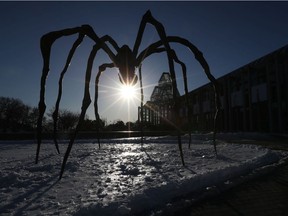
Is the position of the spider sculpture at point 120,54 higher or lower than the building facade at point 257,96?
lower

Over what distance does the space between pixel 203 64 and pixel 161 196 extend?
10.4 ft

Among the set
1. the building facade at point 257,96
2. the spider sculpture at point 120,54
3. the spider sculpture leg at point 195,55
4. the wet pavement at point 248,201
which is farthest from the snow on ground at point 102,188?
the building facade at point 257,96

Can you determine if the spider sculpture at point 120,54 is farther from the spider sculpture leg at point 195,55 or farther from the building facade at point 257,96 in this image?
the building facade at point 257,96

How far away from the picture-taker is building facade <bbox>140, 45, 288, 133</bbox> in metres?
21.8

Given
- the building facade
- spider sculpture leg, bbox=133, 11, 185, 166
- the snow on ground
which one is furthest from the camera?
the building facade

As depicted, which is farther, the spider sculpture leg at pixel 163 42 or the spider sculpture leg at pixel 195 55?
the spider sculpture leg at pixel 195 55

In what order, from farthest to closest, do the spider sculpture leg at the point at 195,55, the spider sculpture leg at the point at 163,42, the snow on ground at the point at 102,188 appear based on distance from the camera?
the spider sculpture leg at the point at 195,55, the spider sculpture leg at the point at 163,42, the snow on ground at the point at 102,188

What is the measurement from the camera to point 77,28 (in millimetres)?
4062

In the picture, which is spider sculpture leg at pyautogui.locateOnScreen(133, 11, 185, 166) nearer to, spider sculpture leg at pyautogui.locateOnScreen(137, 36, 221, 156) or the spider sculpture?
the spider sculpture

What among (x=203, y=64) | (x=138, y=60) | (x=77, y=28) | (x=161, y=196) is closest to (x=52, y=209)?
(x=161, y=196)

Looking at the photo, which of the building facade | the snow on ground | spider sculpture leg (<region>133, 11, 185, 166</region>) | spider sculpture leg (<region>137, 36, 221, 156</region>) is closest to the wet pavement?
the snow on ground

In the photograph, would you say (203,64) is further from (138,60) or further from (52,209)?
(52,209)

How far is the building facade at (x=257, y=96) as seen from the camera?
2181 cm

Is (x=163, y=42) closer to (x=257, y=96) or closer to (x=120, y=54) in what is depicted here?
(x=120, y=54)
